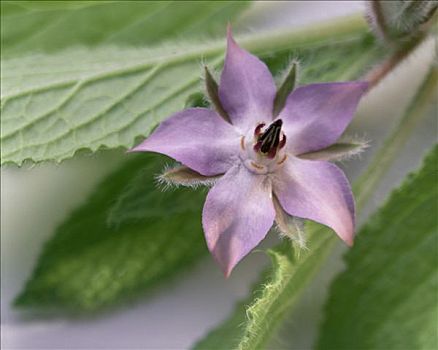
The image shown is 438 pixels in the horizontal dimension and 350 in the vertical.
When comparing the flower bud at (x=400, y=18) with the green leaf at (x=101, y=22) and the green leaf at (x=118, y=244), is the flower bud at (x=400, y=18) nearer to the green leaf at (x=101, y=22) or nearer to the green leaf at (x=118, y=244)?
the green leaf at (x=118, y=244)

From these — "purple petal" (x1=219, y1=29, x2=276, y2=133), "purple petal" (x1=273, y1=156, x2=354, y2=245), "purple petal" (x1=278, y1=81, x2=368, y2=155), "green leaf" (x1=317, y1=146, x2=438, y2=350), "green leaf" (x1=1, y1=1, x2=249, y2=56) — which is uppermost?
"green leaf" (x1=1, y1=1, x2=249, y2=56)

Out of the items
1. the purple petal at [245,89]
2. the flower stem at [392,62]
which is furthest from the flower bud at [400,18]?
the purple petal at [245,89]

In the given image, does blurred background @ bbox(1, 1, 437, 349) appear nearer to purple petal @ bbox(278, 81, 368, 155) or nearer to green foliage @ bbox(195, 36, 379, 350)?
green foliage @ bbox(195, 36, 379, 350)

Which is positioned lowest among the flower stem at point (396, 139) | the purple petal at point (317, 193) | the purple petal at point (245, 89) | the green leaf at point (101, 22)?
the flower stem at point (396, 139)

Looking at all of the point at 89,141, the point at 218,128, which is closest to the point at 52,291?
the point at 89,141

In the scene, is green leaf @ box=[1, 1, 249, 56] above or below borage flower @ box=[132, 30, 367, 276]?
above

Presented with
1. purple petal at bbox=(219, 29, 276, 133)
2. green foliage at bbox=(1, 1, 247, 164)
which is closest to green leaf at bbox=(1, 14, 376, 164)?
green foliage at bbox=(1, 1, 247, 164)

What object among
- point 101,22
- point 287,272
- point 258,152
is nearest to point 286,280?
point 287,272
